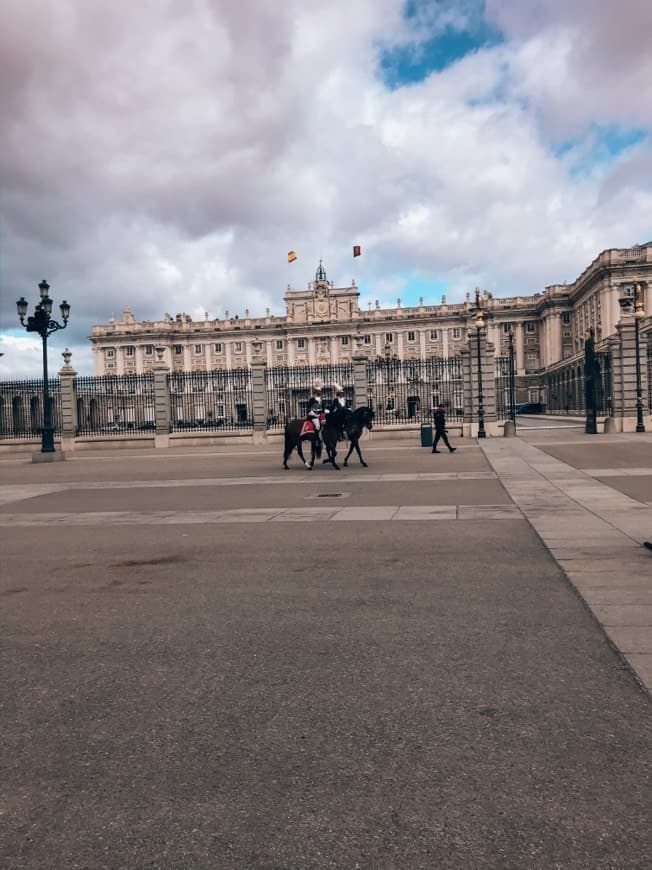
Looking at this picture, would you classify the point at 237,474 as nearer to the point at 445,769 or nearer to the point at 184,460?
the point at 184,460

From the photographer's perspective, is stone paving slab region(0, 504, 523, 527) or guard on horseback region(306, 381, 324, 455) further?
guard on horseback region(306, 381, 324, 455)

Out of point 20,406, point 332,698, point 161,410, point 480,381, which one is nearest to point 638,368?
point 480,381

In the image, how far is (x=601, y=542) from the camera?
782cm

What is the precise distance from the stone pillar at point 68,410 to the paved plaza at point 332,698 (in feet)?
81.7

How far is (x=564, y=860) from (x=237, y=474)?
1604cm

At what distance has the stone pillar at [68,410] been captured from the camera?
33.0 meters

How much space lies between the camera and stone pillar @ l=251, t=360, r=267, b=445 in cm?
3288

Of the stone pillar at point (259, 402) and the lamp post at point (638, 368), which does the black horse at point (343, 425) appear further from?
the lamp post at point (638, 368)

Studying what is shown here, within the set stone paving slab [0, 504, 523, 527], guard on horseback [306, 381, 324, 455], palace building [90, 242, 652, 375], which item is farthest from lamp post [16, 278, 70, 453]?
palace building [90, 242, 652, 375]

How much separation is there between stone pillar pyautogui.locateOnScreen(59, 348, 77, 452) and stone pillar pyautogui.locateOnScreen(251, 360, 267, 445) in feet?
27.5

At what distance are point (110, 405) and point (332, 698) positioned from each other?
34.9 meters

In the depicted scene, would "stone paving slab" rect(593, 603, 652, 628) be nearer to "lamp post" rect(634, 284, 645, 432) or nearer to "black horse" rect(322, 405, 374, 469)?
"black horse" rect(322, 405, 374, 469)

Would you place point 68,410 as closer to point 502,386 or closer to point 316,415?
point 316,415

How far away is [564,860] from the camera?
2434mm
